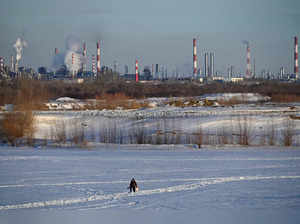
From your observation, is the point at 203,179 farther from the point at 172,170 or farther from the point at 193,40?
the point at 193,40

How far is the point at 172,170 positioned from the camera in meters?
11.2

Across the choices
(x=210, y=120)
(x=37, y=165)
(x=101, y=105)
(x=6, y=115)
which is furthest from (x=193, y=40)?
(x=37, y=165)

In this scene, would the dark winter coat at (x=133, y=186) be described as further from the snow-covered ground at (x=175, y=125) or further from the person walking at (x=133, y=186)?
the snow-covered ground at (x=175, y=125)

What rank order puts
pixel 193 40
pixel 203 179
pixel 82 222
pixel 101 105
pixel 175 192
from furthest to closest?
pixel 193 40, pixel 101 105, pixel 203 179, pixel 175 192, pixel 82 222

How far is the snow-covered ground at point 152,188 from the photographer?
281 inches

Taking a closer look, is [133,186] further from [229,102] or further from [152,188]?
[229,102]

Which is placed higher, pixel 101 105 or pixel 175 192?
pixel 101 105

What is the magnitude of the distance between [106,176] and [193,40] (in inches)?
2041

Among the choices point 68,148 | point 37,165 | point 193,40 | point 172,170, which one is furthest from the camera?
point 193,40

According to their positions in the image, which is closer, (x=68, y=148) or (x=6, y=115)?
(x=68, y=148)

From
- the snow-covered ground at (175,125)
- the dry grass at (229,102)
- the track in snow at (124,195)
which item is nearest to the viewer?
the track in snow at (124,195)

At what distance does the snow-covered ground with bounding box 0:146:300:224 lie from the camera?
23.4ft

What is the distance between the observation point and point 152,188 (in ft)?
29.6

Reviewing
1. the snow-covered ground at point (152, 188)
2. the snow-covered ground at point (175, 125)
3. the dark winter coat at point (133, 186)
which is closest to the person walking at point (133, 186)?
the dark winter coat at point (133, 186)
